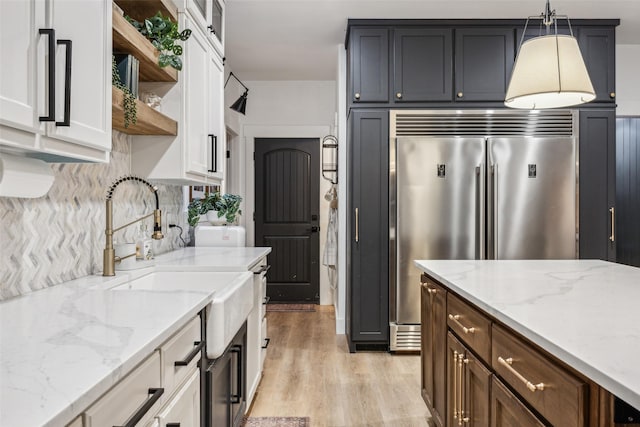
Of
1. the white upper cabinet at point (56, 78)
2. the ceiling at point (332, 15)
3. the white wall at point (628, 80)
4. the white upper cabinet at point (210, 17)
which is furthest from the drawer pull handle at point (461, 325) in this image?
the white wall at point (628, 80)

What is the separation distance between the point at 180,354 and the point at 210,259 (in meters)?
1.28

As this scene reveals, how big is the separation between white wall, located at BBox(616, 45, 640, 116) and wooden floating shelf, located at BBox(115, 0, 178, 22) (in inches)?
158

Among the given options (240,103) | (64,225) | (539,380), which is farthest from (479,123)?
(64,225)

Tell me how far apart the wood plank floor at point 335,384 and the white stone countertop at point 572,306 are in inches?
37.2

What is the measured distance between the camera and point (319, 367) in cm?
338

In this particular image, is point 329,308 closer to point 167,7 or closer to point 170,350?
point 167,7

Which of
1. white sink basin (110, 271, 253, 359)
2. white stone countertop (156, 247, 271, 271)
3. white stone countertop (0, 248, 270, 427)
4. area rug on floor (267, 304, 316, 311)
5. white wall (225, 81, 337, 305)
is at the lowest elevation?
area rug on floor (267, 304, 316, 311)

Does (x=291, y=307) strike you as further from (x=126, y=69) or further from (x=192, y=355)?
(x=192, y=355)

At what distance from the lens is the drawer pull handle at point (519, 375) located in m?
1.16

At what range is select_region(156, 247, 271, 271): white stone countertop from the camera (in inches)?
89.7

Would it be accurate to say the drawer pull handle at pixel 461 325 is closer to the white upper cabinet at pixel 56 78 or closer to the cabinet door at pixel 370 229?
the white upper cabinet at pixel 56 78

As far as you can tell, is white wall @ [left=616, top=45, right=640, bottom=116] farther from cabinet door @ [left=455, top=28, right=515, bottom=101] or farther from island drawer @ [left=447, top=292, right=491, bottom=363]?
island drawer @ [left=447, top=292, right=491, bottom=363]

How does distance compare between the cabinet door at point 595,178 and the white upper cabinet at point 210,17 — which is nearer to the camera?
the white upper cabinet at point 210,17

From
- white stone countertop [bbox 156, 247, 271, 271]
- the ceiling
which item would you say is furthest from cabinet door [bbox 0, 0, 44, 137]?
the ceiling
